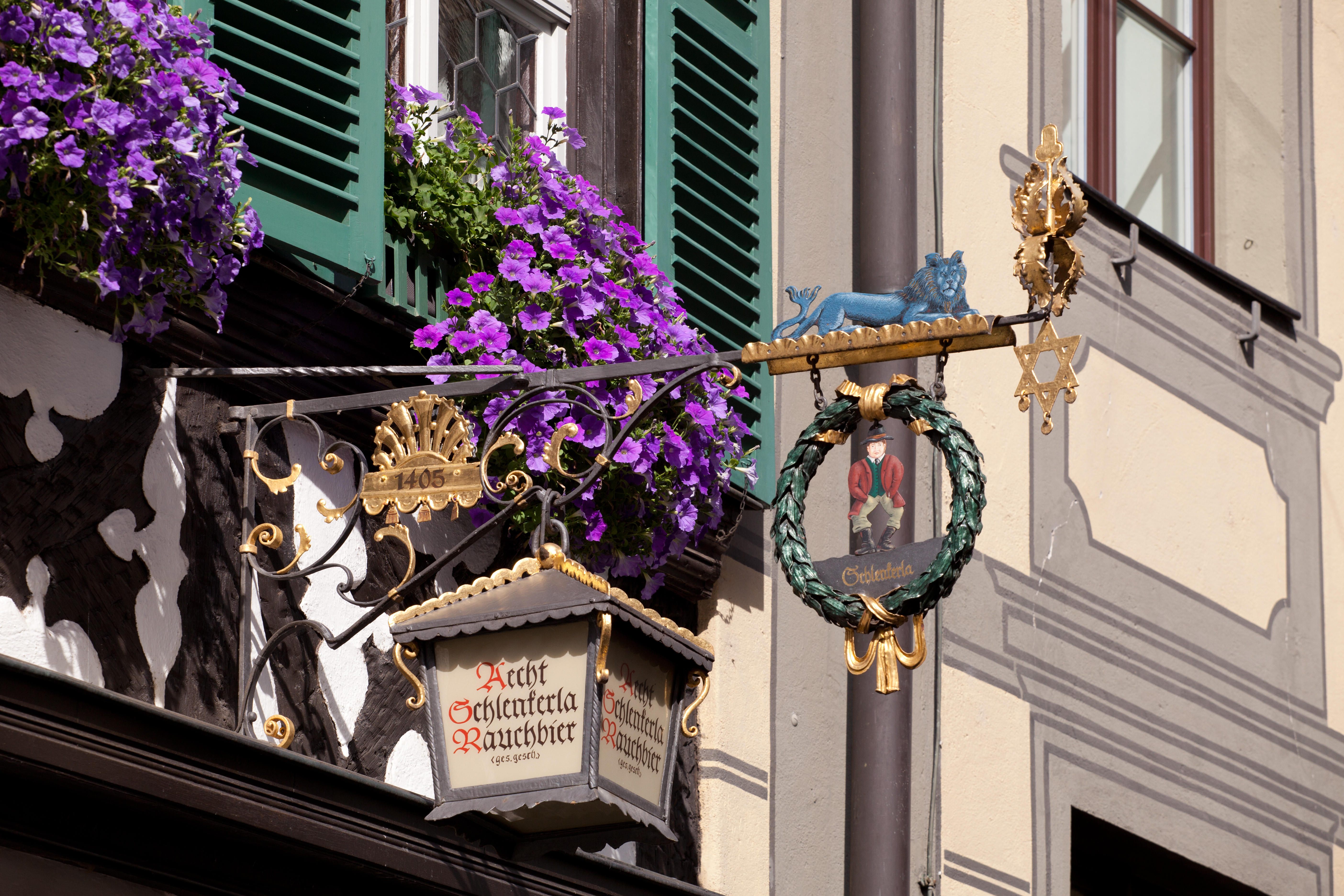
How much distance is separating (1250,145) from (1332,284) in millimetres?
663

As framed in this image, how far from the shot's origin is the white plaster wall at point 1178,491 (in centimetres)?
852

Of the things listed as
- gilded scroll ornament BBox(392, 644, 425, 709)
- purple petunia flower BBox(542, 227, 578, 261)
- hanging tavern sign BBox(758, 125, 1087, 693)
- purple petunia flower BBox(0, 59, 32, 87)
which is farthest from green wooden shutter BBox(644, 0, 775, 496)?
purple petunia flower BBox(0, 59, 32, 87)

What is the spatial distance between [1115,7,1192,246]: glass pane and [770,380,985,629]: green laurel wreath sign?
4382 mm

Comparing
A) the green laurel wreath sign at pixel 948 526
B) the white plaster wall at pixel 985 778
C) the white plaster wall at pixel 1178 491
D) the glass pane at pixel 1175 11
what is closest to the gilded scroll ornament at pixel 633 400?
the green laurel wreath sign at pixel 948 526

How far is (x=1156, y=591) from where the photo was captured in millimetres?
8609

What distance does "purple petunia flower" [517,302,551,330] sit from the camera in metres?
5.89

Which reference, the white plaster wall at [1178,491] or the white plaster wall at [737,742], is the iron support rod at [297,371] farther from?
the white plaster wall at [1178,491]

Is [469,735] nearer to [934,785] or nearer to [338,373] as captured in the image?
[338,373]

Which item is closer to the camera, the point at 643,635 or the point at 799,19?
the point at 643,635

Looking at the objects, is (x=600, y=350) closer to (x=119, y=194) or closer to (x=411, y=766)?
(x=411, y=766)

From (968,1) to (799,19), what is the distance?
0.85m

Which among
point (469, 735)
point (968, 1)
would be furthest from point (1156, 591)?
point (469, 735)

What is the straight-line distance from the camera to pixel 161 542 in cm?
526

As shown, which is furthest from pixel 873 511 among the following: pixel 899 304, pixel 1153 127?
pixel 1153 127
